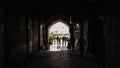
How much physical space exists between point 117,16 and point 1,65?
4402 millimetres

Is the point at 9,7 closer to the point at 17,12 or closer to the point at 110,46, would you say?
the point at 17,12

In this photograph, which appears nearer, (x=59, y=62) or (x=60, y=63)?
(x=60, y=63)

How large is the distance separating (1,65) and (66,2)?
13192 mm

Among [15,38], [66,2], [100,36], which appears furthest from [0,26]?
[66,2]

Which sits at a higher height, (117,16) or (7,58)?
(117,16)

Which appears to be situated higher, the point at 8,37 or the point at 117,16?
the point at 117,16

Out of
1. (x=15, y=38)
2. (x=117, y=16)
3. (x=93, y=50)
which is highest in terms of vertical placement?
(x=117, y=16)

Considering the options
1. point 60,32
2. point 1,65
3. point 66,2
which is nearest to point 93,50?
point 66,2

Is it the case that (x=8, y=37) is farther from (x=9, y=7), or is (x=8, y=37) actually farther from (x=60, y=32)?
(x=60, y=32)

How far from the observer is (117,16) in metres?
7.81

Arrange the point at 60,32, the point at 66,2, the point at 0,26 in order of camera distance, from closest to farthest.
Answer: the point at 0,26
the point at 66,2
the point at 60,32

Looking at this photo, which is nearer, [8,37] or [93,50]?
[8,37]

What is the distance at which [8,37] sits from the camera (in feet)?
30.7

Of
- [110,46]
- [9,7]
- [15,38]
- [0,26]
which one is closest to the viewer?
[0,26]
